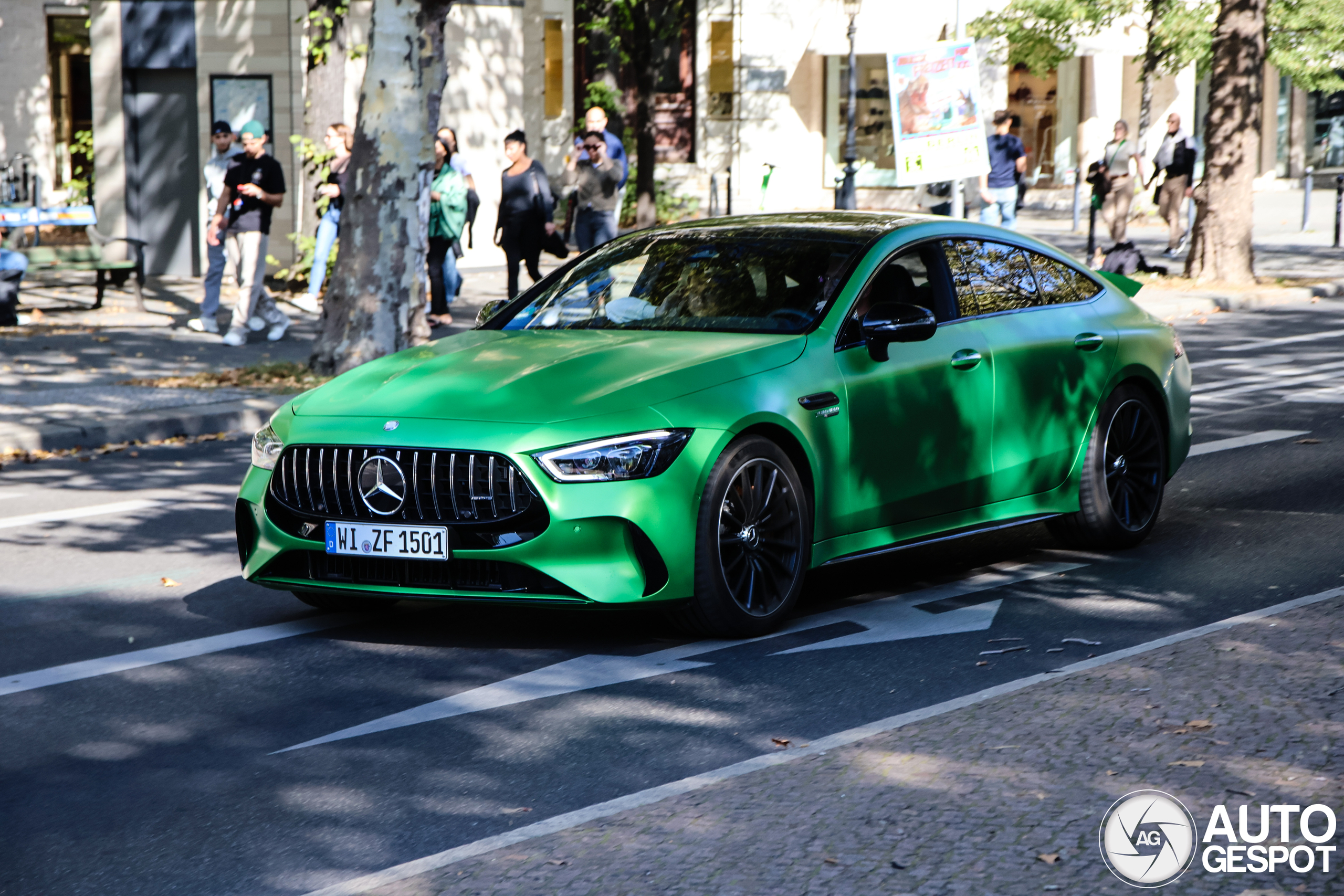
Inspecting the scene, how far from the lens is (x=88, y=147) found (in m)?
27.6

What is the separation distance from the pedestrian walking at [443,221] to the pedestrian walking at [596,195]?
3.93 ft

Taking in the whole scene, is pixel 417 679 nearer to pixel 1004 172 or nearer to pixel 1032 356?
pixel 1032 356

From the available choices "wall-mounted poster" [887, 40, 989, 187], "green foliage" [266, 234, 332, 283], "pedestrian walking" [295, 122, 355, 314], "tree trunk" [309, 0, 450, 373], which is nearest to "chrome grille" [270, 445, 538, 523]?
"tree trunk" [309, 0, 450, 373]

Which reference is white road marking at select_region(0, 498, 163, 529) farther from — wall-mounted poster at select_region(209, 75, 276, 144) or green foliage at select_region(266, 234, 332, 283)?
wall-mounted poster at select_region(209, 75, 276, 144)

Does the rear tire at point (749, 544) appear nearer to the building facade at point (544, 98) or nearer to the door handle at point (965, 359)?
the door handle at point (965, 359)

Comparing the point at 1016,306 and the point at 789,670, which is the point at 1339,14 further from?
the point at 789,670

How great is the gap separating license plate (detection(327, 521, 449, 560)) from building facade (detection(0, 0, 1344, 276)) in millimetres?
16838

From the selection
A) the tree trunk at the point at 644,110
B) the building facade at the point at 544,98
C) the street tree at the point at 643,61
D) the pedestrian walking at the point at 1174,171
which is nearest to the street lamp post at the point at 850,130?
the pedestrian walking at the point at 1174,171

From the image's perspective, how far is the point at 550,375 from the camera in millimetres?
6445

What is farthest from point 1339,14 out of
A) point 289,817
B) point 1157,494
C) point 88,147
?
point 289,817

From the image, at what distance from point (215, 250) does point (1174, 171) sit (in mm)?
14205

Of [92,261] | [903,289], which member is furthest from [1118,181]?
[903,289]

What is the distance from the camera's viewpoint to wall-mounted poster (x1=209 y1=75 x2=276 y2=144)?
25.0 meters

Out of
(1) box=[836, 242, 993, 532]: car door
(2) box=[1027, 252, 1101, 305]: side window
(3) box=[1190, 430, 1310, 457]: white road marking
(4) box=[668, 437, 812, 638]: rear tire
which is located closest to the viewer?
(4) box=[668, 437, 812, 638]: rear tire
